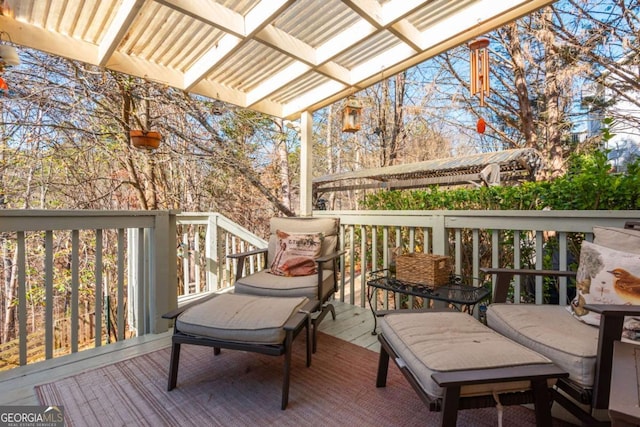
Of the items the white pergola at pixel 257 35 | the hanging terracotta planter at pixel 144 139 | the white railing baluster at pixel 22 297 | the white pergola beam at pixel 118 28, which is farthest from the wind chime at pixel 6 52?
the hanging terracotta planter at pixel 144 139

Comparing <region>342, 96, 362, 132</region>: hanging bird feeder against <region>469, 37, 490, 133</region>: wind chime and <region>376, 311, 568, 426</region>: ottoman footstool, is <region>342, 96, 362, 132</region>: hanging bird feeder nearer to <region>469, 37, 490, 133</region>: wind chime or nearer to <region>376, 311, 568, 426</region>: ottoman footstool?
<region>469, 37, 490, 133</region>: wind chime

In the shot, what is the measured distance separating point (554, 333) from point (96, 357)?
2.82 metres

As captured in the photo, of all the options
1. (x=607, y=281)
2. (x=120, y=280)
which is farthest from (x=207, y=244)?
(x=607, y=281)

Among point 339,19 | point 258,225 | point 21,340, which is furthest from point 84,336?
Answer: point 339,19

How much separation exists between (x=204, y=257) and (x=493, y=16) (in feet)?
13.9

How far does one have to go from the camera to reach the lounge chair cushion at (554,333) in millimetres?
1267

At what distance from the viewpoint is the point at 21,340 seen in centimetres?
Result: 205

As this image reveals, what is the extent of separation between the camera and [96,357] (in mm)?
2234

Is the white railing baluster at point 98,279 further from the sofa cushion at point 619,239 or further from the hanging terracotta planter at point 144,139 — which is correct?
the sofa cushion at point 619,239

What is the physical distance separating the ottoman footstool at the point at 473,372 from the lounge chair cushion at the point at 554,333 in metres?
0.09

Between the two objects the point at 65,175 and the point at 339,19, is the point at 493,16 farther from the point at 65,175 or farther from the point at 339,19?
the point at 65,175

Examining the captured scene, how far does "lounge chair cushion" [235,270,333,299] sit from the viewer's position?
251 centimetres

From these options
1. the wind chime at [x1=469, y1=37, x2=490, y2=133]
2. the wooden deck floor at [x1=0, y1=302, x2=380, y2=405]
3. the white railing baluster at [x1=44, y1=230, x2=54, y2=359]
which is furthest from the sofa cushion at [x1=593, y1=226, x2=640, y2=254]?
the white railing baluster at [x1=44, y1=230, x2=54, y2=359]

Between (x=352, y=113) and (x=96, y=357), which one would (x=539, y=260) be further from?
(x=96, y=357)
